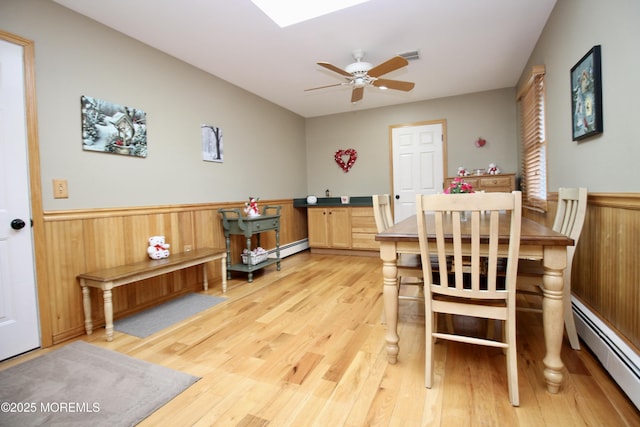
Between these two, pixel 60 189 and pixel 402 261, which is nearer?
pixel 60 189

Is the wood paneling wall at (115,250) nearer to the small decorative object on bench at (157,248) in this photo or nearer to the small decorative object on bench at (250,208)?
the small decorative object on bench at (157,248)

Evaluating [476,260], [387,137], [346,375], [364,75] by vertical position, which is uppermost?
[364,75]

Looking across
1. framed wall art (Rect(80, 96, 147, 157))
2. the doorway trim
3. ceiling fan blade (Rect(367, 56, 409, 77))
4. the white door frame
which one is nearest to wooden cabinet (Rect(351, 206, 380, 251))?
the white door frame

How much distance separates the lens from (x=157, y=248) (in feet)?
9.10

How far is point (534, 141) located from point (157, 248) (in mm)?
4011

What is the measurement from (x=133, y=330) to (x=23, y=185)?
4.11 feet

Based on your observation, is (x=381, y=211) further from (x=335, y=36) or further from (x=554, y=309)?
(x=335, y=36)

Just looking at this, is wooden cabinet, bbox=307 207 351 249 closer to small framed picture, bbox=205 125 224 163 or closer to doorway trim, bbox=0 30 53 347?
small framed picture, bbox=205 125 224 163

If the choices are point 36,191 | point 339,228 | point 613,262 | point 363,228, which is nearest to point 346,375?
point 613,262

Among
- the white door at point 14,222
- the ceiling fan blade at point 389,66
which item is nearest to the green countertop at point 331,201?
the ceiling fan blade at point 389,66

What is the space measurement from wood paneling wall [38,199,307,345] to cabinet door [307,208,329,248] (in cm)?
184

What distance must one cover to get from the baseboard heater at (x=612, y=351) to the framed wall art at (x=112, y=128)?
3.58m

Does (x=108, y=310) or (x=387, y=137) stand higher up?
(x=387, y=137)

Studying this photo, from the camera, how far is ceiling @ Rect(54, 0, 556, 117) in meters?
2.35
